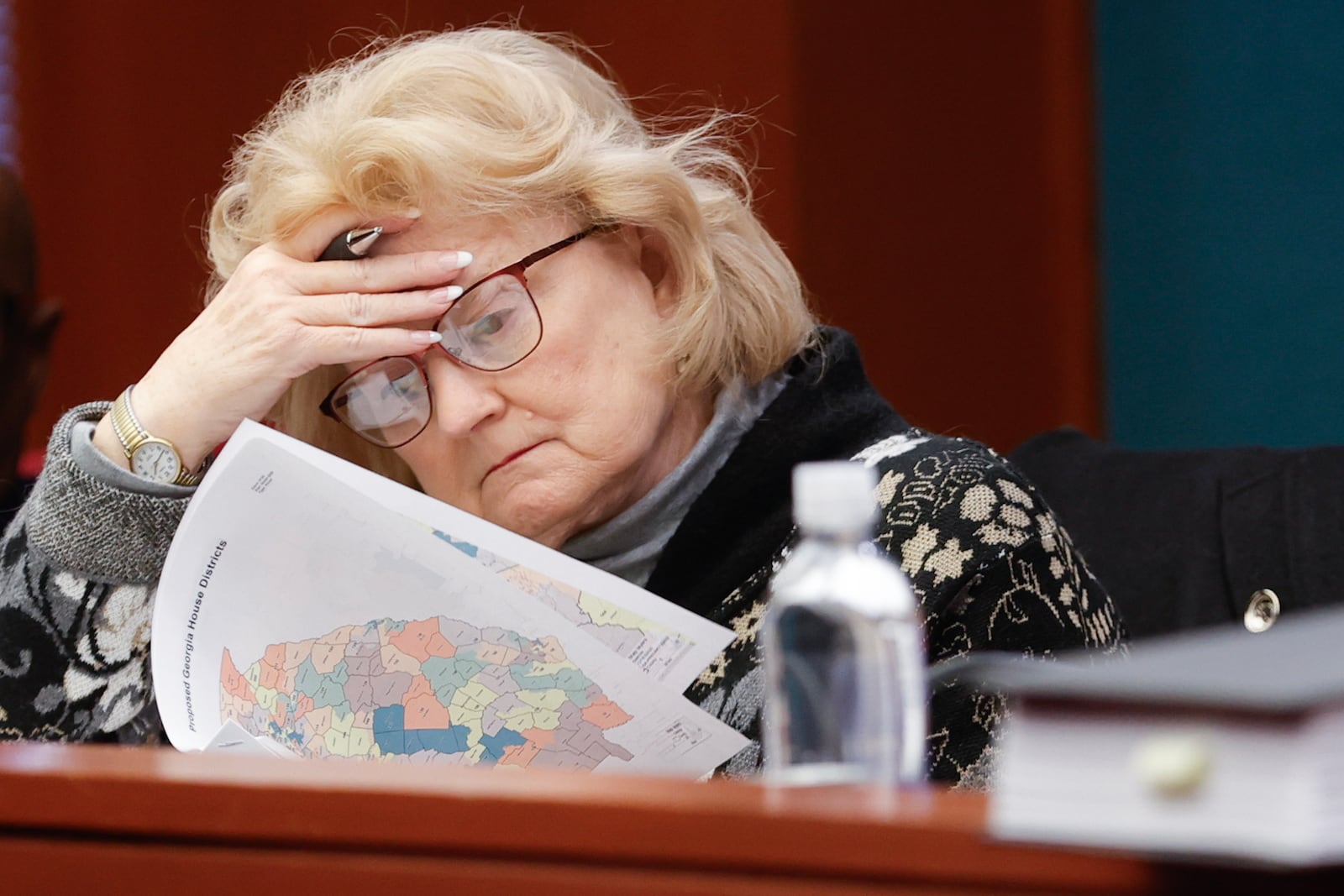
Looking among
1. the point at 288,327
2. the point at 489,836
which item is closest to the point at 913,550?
the point at 288,327

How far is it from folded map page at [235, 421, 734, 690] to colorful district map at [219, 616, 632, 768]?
0.13 feet

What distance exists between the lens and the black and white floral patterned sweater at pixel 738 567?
1.31 metres

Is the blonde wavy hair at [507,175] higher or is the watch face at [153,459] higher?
the blonde wavy hair at [507,175]

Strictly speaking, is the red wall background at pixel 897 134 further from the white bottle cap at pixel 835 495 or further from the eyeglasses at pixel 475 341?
the white bottle cap at pixel 835 495

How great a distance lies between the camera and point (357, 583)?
119 centimetres

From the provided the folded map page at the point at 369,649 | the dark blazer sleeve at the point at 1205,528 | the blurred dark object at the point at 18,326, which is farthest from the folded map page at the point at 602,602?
the blurred dark object at the point at 18,326

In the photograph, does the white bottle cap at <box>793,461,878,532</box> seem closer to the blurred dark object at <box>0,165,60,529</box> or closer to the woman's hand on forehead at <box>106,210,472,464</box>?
the woman's hand on forehead at <box>106,210,472,464</box>

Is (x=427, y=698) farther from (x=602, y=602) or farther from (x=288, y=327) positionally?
(x=288, y=327)

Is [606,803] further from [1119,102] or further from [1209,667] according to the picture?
[1119,102]

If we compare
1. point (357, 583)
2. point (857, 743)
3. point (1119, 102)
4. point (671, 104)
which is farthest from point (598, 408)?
point (1119, 102)

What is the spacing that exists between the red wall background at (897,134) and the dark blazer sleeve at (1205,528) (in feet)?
3.68

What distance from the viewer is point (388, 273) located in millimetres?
1379

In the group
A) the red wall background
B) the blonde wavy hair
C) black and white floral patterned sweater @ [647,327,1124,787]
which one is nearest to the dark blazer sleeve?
black and white floral patterned sweater @ [647,327,1124,787]

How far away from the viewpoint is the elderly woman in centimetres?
137
